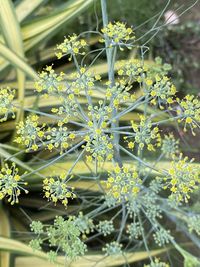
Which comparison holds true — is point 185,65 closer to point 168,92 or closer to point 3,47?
point 3,47

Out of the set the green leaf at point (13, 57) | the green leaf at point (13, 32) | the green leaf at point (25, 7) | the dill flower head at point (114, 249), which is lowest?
the dill flower head at point (114, 249)

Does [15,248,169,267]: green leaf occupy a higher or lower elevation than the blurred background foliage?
lower

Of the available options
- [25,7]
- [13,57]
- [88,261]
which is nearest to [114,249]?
[88,261]

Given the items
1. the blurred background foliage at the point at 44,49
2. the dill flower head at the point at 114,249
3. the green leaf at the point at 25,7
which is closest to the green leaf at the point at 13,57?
the blurred background foliage at the point at 44,49

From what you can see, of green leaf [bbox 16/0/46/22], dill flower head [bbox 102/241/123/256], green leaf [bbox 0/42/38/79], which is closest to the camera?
dill flower head [bbox 102/241/123/256]

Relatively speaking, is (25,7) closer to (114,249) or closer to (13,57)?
(13,57)

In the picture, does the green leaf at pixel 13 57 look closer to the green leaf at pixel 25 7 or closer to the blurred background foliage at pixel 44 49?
the blurred background foliage at pixel 44 49

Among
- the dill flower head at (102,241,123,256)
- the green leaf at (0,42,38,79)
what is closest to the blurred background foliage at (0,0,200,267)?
the green leaf at (0,42,38,79)

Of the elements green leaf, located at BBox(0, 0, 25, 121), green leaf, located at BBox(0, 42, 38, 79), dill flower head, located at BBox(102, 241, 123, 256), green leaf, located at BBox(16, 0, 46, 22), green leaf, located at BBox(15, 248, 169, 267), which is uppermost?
green leaf, located at BBox(16, 0, 46, 22)

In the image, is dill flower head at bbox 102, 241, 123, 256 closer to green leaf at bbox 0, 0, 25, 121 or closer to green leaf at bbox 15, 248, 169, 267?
green leaf at bbox 15, 248, 169, 267
